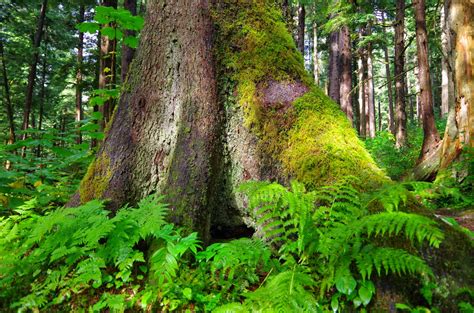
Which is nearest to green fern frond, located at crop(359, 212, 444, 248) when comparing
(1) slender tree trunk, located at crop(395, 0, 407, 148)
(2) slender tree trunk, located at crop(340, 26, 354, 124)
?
(2) slender tree trunk, located at crop(340, 26, 354, 124)

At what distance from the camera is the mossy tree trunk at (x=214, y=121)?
303 cm

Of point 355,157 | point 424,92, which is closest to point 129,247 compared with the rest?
point 355,157

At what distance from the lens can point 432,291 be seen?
1976mm

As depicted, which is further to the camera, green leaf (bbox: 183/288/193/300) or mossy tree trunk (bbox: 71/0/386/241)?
mossy tree trunk (bbox: 71/0/386/241)

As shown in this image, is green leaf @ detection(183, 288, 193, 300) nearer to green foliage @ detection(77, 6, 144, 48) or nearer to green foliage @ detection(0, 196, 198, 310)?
green foliage @ detection(0, 196, 198, 310)

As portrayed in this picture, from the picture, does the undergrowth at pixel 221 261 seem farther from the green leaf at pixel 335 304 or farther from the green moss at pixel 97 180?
the green moss at pixel 97 180

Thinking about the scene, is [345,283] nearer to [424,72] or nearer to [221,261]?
[221,261]

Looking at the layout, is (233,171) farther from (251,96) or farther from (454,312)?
(454,312)

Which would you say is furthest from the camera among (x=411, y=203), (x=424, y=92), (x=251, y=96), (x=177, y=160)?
(x=424, y=92)

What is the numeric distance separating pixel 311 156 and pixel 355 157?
1.24 feet

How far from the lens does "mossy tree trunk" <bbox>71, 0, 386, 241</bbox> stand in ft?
9.93

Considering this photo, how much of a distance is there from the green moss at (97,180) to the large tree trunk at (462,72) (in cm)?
599

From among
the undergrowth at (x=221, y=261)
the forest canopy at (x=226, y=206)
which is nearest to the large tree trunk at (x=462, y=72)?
the forest canopy at (x=226, y=206)

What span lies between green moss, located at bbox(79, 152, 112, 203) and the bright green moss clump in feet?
5.88
